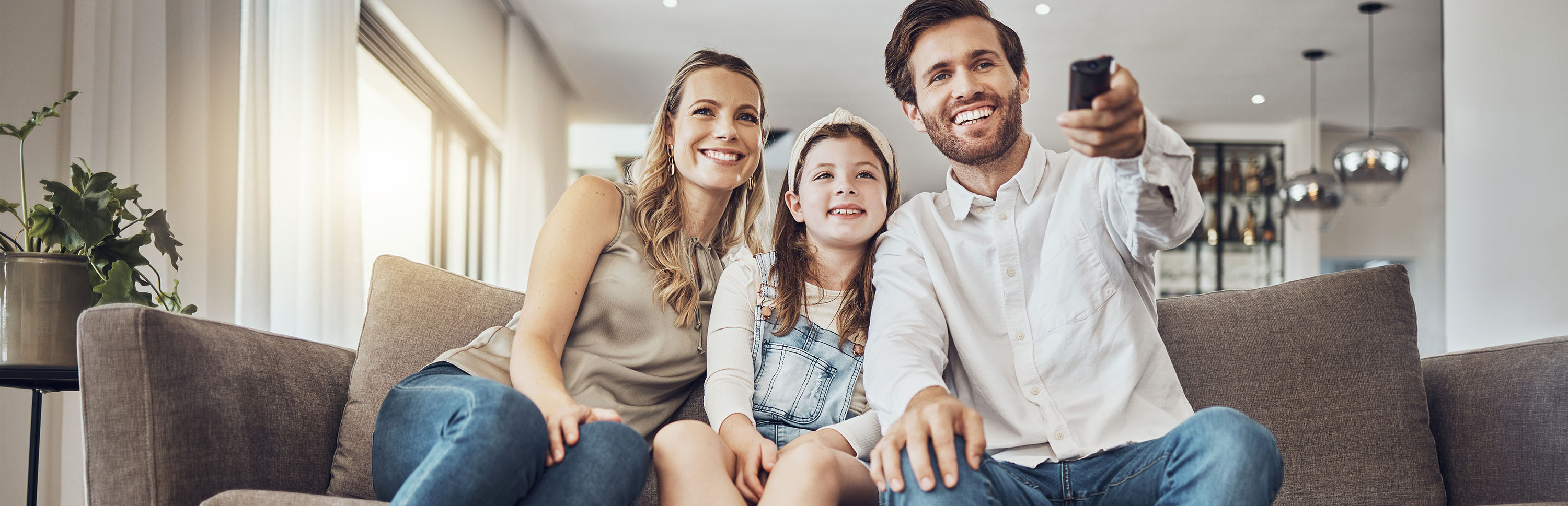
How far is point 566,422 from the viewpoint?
1070 mm

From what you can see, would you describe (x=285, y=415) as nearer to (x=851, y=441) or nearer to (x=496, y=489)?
(x=496, y=489)

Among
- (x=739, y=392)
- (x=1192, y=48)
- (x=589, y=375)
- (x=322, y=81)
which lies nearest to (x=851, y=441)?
(x=739, y=392)

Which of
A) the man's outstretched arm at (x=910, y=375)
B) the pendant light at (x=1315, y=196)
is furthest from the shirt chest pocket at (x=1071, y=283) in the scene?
the pendant light at (x=1315, y=196)

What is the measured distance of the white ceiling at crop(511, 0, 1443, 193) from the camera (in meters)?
4.39

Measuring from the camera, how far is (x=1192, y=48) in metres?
4.86

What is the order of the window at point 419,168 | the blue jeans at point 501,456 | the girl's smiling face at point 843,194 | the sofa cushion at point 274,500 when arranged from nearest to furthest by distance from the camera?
the blue jeans at point 501,456 → the sofa cushion at point 274,500 → the girl's smiling face at point 843,194 → the window at point 419,168

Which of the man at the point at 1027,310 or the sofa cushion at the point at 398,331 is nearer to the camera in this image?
the man at the point at 1027,310

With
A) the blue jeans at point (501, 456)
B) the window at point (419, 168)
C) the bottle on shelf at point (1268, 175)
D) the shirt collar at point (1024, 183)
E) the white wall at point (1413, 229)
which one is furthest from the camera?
the white wall at point (1413, 229)

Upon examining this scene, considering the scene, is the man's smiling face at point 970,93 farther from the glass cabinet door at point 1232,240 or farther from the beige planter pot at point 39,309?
the glass cabinet door at point 1232,240

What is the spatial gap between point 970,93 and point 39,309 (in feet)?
4.41

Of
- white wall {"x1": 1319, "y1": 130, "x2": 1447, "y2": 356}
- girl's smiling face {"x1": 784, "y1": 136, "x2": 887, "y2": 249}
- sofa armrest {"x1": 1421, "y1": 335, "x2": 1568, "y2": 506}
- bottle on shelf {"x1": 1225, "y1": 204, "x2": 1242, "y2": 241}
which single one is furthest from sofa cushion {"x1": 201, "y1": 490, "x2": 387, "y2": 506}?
white wall {"x1": 1319, "y1": 130, "x2": 1447, "y2": 356}

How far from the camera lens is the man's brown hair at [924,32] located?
1.36 meters

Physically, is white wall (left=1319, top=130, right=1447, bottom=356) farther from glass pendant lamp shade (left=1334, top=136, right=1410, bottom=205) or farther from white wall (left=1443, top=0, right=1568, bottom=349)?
white wall (left=1443, top=0, right=1568, bottom=349)

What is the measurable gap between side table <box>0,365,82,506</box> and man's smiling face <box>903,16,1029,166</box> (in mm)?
1243
